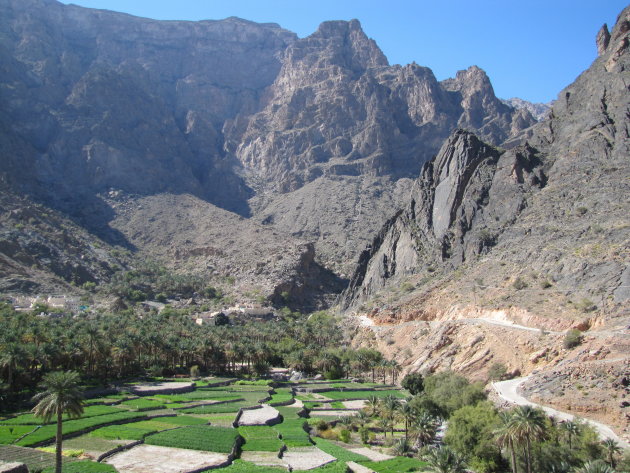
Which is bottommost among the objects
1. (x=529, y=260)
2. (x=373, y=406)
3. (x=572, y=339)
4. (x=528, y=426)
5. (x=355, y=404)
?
(x=355, y=404)

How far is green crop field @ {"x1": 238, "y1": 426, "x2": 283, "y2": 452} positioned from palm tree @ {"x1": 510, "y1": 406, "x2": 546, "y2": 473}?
1942 cm

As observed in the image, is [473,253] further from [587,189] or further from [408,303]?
[587,189]

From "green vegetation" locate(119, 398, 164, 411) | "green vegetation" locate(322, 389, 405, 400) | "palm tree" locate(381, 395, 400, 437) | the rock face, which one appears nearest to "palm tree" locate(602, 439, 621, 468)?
"palm tree" locate(381, 395, 400, 437)

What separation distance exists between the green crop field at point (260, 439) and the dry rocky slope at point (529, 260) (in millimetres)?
23080

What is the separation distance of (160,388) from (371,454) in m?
33.9

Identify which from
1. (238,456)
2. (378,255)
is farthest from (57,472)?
(378,255)

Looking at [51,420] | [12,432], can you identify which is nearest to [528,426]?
[12,432]

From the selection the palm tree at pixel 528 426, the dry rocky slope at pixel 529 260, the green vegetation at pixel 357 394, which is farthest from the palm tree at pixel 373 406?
the palm tree at pixel 528 426

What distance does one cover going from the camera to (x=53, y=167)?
192000 mm

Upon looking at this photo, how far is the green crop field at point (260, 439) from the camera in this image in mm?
45531

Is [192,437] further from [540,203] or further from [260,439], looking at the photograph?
[540,203]

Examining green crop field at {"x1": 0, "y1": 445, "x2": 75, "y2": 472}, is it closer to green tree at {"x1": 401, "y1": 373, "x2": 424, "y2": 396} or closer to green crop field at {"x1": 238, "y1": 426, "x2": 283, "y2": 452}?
green crop field at {"x1": 238, "y1": 426, "x2": 283, "y2": 452}

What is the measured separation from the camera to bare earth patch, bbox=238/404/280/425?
54.2 meters

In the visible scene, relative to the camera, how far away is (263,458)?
43.1m
